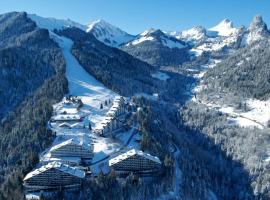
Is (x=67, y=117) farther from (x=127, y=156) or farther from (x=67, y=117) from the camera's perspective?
(x=127, y=156)

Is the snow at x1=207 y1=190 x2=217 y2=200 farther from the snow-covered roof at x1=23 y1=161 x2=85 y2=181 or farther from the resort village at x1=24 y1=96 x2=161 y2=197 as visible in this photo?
the snow-covered roof at x1=23 y1=161 x2=85 y2=181

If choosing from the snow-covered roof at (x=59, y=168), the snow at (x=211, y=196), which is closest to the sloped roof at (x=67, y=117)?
the snow-covered roof at (x=59, y=168)

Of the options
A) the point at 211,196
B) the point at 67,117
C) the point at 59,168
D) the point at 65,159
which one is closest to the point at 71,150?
the point at 65,159

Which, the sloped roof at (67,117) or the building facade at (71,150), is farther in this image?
the sloped roof at (67,117)

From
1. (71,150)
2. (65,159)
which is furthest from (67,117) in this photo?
(65,159)

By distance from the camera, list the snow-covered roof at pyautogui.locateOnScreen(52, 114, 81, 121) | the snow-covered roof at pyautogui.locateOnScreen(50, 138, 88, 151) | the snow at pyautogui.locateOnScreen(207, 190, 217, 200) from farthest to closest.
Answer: the snow-covered roof at pyautogui.locateOnScreen(52, 114, 81, 121), the snow at pyautogui.locateOnScreen(207, 190, 217, 200), the snow-covered roof at pyautogui.locateOnScreen(50, 138, 88, 151)

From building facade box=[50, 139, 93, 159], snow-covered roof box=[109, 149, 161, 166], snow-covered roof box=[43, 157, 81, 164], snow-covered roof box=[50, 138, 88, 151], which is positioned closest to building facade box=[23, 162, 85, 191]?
snow-covered roof box=[43, 157, 81, 164]

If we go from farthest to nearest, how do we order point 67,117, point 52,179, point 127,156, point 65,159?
point 67,117 → point 65,159 → point 127,156 → point 52,179

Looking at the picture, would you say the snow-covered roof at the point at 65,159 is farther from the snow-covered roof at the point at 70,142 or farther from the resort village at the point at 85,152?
the snow-covered roof at the point at 70,142

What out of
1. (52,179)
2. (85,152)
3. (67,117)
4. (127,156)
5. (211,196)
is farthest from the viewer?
(67,117)

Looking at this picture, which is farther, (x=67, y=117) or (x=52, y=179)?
(x=67, y=117)

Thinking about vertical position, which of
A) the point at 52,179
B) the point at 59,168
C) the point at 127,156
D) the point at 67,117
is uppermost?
the point at 67,117

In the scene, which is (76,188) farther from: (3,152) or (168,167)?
(3,152)

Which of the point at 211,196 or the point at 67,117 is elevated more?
the point at 67,117
